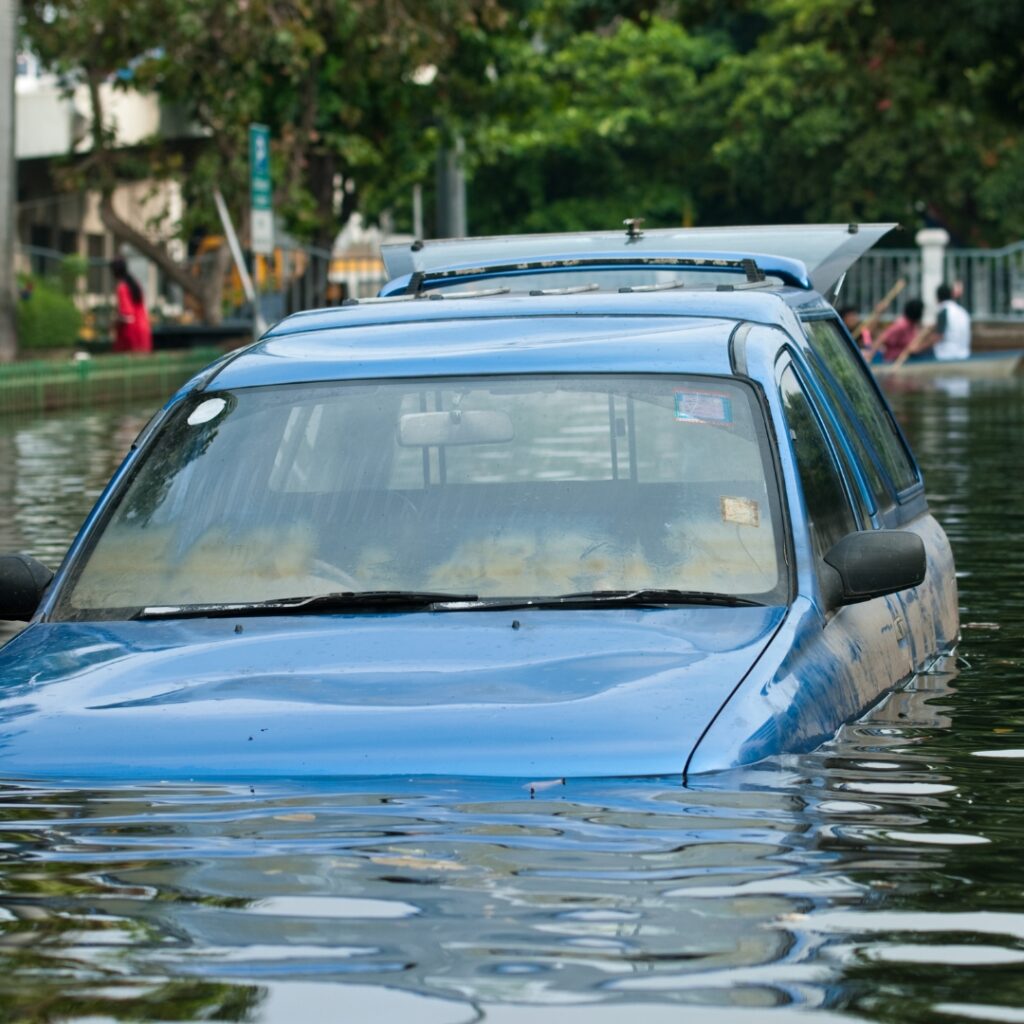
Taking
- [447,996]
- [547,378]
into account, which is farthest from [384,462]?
[447,996]

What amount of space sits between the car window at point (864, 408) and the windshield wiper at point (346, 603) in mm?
1618

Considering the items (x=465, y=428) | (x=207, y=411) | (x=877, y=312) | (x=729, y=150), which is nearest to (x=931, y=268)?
(x=877, y=312)

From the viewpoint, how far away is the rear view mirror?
5.48 metres

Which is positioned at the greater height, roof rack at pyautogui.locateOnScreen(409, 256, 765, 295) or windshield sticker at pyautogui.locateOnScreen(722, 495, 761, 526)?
roof rack at pyautogui.locateOnScreen(409, 256, 765, 295)

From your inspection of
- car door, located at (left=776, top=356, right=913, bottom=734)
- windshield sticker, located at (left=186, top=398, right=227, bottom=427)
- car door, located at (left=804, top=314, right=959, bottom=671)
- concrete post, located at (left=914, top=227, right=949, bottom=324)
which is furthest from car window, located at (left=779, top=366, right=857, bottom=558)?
concrete post, located at (left=914, top=227, right=949, bottom=324)

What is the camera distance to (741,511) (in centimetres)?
530

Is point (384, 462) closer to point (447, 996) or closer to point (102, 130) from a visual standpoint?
point (447, 996)

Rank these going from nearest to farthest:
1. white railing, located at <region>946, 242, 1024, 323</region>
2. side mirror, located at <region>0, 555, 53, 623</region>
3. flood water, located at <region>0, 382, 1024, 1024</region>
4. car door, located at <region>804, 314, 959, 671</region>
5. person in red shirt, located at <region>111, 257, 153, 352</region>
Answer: flood water, located at <region>0, 382, 1024, 1024</region> < side mirror, located at <region>0, 555, 53, 623</region> < car door, located at <region>804, 314, 959, 671</region> < person in red shirt, located at <region>111, 257, 153, 352</region> < white railing, located at <region>946, 242, 1024, 323</region>

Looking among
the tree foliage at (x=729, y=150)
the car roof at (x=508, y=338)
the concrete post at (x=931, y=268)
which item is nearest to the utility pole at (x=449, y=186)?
the concrete post at (x=931, y=268)

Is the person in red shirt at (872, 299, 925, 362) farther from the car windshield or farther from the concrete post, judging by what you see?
the car windshield

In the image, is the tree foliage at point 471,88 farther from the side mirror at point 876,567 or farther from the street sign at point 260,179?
the side mirror at point 876,567

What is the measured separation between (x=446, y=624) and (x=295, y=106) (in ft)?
110

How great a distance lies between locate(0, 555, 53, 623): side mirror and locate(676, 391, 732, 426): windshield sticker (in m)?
1.42

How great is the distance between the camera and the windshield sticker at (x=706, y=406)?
18.0ft
